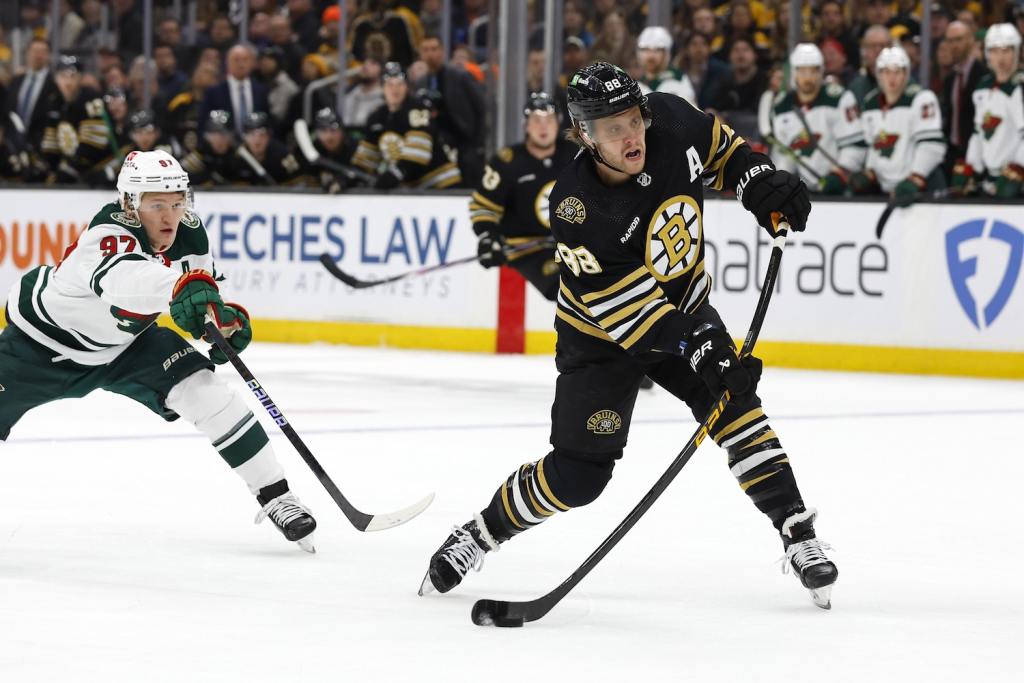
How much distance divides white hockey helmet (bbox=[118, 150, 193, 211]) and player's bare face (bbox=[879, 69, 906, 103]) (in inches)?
205

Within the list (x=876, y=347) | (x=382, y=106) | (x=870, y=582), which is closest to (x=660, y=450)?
(x=870, y=582)

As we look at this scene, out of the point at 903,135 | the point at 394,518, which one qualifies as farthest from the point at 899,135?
the point at 394,518

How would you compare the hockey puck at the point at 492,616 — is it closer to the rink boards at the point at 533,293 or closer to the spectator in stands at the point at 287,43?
the rink boards at the point at 533,293

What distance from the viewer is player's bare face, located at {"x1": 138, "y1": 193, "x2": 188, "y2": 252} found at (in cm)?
371

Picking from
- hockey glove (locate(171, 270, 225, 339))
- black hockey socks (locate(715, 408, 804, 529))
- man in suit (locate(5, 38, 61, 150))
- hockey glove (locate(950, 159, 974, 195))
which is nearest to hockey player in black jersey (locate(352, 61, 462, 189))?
man in suit (locate(5, 38, 61, 150))

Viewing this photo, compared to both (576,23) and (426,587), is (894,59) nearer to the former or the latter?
(576,23)

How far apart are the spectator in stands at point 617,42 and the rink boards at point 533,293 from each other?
0.97 meters

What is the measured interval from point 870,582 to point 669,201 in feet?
2.97

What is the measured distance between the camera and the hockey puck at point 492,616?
3.03m

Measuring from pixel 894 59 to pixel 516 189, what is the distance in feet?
6.36

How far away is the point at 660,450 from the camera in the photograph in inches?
220

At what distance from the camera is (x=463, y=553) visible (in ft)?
10.9

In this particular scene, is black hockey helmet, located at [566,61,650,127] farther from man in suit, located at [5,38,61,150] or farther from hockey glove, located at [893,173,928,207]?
man in suit, located at [5,38,61,150]


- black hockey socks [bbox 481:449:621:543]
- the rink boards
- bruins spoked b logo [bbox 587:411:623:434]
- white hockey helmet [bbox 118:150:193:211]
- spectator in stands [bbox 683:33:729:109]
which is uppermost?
white hockey helmet [bbox 118:150:193:211]
